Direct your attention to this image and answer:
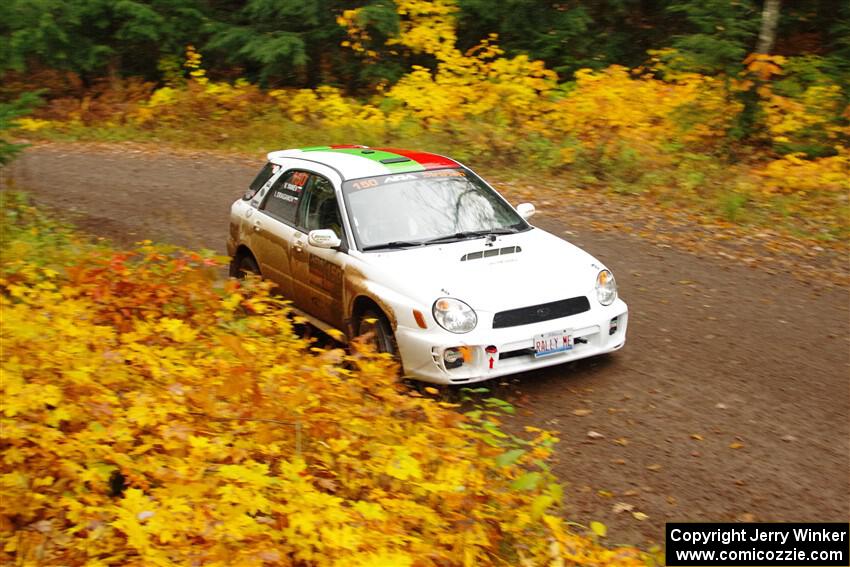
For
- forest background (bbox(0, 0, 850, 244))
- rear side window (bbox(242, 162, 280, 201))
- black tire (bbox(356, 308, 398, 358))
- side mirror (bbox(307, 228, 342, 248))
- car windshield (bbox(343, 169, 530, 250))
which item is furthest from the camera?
forest background (bbox(0, 0, 850, 244))

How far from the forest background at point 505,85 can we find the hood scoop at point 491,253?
5.83 meters

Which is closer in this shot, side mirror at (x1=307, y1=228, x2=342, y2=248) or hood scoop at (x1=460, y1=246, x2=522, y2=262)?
hood scoop at (x1=460, y1=246, x2=522, y2=262)

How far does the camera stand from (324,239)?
7.88 metres

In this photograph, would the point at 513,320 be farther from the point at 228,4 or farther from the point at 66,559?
the point at 228,4

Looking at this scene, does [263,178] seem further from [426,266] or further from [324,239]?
[426,266]

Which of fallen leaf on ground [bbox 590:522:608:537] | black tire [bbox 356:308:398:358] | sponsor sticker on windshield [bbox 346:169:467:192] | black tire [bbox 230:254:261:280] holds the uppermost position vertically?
sponsor sticker on windshield [bbox 346:169:467:192]

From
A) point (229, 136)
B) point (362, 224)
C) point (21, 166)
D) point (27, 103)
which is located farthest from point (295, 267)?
point (229, 136)

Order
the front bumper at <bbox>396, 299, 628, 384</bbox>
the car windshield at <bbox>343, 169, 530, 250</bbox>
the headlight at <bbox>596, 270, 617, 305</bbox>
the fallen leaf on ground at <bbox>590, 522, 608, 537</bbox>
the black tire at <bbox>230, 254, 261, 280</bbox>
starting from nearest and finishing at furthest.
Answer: the fallen leaf on ground at <bbox>590, 522, 608, 537</bbox>
the front bumper at <bbox>396, 299, 628, 384</bbox>
the headlight at <bbox>596, 270, 617, 305</bbox>
the car windshield at <bbox>343, 169, 530, 250</bbox>
the black tire at <bbox>230, 254, 261, 280</bbox>

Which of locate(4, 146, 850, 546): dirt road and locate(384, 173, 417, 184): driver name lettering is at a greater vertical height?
locate(384, 173, 417, 184): driver name lettering

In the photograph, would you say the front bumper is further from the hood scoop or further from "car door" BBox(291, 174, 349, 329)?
"car door" BBox(291, 174, 349, 329)

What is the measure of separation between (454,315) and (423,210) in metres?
1.53

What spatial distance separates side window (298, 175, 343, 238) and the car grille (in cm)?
184

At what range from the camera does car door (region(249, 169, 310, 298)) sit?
8867 mm

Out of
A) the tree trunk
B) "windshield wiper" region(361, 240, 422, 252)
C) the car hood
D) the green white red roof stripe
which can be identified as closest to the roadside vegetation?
the car hood
